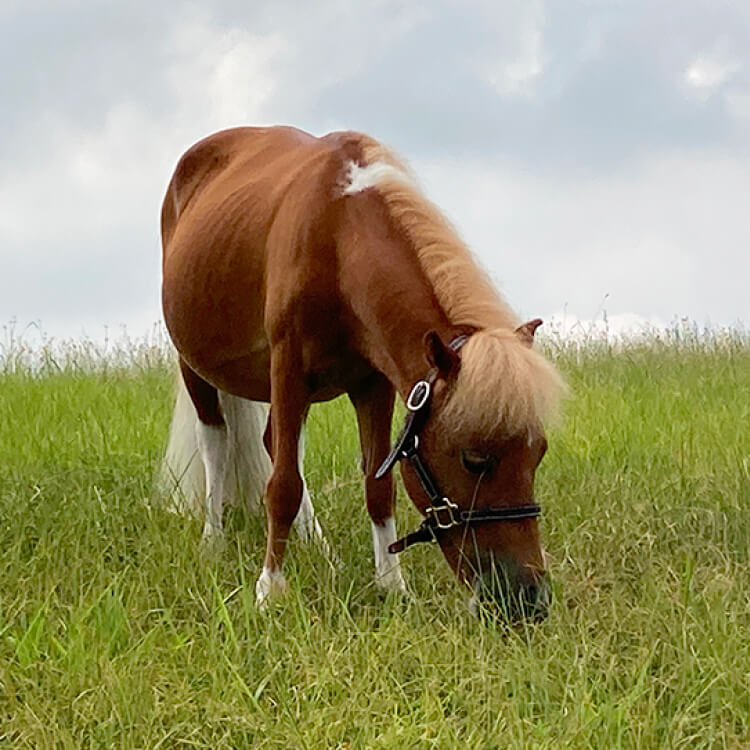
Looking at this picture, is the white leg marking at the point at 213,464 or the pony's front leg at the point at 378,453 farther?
the white leg marking at the point at 213,464

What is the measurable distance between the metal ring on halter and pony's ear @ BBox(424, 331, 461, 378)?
8cm

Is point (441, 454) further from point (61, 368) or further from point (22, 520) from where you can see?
point (61, 368)

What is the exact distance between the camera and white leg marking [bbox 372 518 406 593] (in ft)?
13.6

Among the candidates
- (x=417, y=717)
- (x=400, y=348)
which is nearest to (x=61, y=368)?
(x=400, y=348)

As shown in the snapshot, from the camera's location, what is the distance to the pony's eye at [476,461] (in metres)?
3.44

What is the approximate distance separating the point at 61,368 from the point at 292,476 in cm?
622

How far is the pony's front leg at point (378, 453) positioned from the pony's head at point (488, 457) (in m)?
0.79

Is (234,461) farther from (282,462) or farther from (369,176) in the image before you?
(369,176)

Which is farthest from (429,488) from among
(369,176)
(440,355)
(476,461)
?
(369,176)

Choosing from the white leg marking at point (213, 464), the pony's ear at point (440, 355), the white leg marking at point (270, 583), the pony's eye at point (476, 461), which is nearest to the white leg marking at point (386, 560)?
the white leg marking at point (270, 583)

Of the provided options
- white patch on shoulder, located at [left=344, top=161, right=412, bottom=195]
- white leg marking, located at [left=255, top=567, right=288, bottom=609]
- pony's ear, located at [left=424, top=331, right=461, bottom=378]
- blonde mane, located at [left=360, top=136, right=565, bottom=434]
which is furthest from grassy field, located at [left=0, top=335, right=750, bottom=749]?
white patch on shoulder, located at [left=344, top=161, right=412, bottom=195]

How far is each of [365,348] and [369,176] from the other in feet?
2.05

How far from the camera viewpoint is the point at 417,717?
10.0 feet

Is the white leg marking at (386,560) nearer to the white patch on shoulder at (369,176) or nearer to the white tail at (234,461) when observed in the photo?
the white tail at (234,461)
